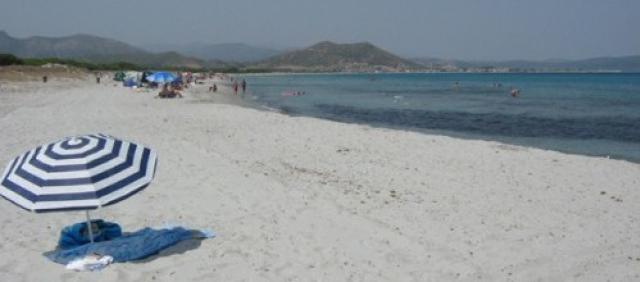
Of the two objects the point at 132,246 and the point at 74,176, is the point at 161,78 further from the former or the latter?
the point at 74,176

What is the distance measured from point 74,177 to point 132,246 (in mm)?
1288

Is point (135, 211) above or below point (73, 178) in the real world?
below

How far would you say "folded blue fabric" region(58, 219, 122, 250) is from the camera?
6520 millimetres

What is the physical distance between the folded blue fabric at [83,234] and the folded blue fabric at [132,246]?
11 cm

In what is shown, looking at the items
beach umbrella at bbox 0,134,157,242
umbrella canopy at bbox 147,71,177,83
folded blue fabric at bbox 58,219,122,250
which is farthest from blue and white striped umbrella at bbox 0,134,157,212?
umbrella canopy at bbox 147,71,177,83

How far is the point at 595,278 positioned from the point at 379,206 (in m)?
3.52

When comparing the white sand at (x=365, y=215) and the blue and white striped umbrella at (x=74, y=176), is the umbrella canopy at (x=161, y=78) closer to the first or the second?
the white sand at (x=365, y=215)

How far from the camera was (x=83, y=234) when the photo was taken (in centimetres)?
666

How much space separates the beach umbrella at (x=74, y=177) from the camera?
216 inches

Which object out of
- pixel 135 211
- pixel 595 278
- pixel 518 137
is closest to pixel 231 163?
pixel 135 211

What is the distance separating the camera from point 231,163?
39.7ft

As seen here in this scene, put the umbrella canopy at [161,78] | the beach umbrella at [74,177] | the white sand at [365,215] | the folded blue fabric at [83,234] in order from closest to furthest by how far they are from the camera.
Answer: the beach umbrella at [74,177] < the white sand at [365,215] < the folded blue fabric at [83,234] < the umbrella canopy at [161,78]

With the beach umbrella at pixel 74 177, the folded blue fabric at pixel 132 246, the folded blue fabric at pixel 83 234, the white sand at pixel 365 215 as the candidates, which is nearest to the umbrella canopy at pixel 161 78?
the white sand at pixel 365 215

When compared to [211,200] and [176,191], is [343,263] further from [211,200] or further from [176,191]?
[176,191]
